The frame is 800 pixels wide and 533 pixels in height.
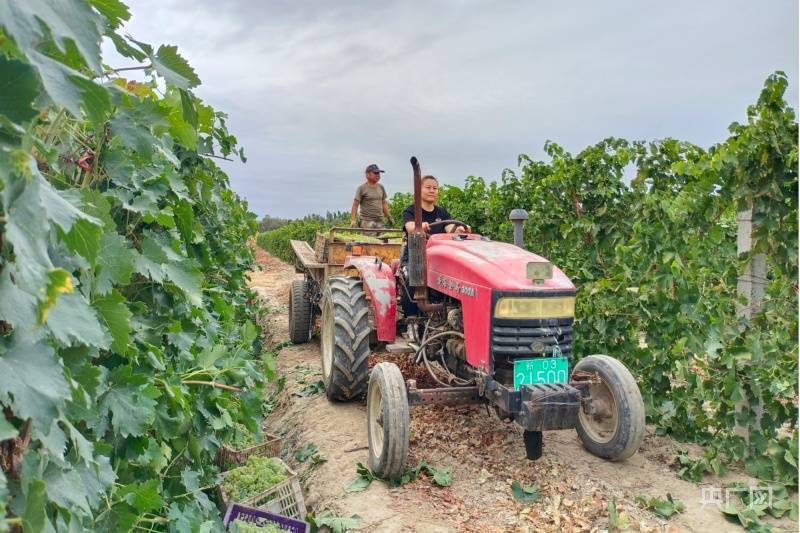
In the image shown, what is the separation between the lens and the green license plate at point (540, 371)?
3.78m

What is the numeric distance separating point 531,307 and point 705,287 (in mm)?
1652

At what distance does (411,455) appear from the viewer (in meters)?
4.31

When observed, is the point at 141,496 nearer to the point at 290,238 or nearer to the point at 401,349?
the point at 401,349

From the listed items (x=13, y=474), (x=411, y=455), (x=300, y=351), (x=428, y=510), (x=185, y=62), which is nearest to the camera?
(x=13, y=474)

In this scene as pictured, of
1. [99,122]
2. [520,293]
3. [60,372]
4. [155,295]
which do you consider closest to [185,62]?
[99,122]

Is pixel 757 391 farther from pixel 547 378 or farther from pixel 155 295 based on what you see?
pixel 155 295

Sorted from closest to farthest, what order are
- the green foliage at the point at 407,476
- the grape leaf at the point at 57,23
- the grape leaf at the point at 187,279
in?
the grape leaf at the point at 57,23 → the grape leaf at the point at 187,279 → the green foliage at the point at 407,476

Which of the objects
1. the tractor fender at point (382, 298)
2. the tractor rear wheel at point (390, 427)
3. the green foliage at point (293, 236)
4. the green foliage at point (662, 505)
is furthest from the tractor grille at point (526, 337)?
the green foliage at point (293, 236)

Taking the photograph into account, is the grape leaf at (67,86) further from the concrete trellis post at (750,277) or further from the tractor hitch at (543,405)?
the concrete trellis post at (750,277)

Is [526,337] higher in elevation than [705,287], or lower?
lower

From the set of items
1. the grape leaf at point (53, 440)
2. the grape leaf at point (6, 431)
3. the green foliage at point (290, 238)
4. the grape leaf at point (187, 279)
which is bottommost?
the grape leaf at point (53, 440)

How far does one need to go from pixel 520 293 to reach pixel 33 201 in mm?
3246

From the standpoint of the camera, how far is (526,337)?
3.84 m

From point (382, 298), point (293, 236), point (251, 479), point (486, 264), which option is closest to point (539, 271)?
point (486, 264)
